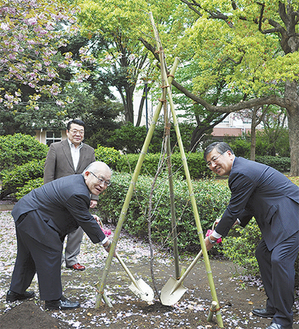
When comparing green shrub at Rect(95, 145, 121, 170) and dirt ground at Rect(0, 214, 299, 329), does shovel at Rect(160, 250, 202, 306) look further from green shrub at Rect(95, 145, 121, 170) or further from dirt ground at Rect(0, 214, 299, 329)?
green shrub at Rect(95, 145, 121, 170)

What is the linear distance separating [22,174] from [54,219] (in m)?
6.28

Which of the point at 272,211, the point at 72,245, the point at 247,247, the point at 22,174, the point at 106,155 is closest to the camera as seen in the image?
the point at 272,211

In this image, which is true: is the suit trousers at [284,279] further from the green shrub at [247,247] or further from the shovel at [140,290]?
the shovel at [140,290]

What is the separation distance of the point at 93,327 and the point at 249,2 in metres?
11.1

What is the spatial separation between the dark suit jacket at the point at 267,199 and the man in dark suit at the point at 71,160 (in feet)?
6.64

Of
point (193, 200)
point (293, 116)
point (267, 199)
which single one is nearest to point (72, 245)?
point (193, 200)

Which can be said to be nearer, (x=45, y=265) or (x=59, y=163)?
(x=45, y=265)

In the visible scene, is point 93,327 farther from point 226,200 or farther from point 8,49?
point 8,49

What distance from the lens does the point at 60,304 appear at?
3160 mm

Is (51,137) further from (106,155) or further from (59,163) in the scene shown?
(59,163)

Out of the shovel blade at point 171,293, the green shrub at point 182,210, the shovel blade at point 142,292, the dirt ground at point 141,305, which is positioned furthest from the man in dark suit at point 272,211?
the green shrub at point 182,210

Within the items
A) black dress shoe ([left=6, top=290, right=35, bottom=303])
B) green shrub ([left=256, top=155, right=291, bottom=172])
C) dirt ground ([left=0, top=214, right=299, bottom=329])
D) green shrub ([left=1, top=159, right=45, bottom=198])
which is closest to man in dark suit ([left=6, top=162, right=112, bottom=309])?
dirt ground ([left=0, top=214, right=299, bottom=329])

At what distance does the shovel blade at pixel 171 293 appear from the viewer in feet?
10.4

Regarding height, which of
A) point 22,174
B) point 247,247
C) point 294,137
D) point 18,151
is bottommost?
point 247,247
